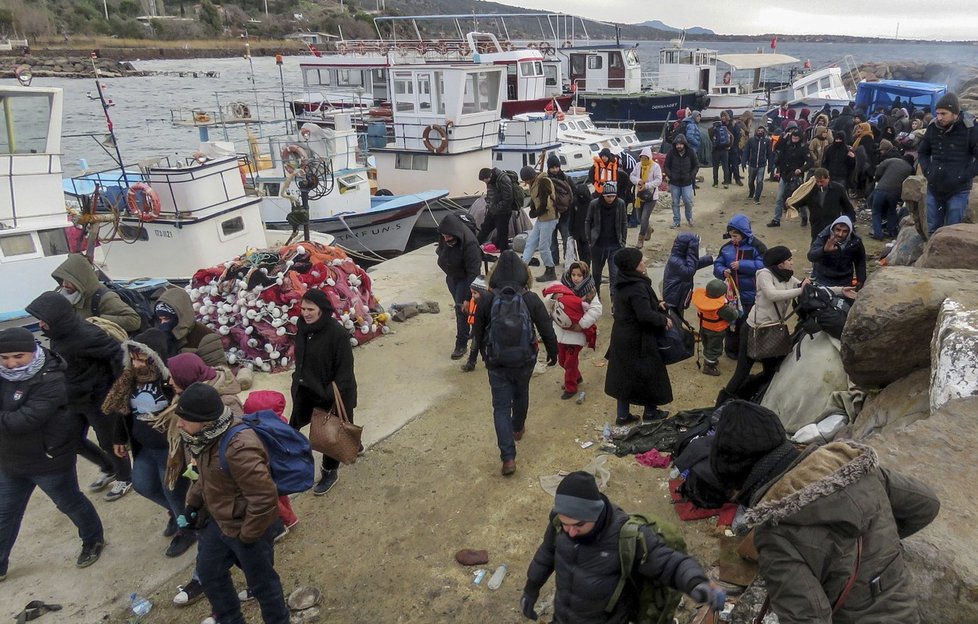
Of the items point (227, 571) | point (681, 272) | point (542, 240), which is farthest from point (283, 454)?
point (542, 240)

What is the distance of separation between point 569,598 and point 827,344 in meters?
3.45

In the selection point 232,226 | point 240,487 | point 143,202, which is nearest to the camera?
point 240,487

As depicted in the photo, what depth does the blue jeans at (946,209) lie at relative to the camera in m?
7.29

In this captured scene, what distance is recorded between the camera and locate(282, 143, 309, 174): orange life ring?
491 inches

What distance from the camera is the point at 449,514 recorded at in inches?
183

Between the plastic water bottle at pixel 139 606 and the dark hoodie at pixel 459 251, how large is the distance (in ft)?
13.1

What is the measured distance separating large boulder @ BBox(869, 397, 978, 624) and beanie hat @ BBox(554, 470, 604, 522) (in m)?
1.45

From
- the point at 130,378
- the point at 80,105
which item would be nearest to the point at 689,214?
the point at 130,378

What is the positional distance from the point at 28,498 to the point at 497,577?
10.0 ft

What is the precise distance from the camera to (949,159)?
715 centimetres

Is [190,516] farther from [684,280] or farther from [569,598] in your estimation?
[684,280]

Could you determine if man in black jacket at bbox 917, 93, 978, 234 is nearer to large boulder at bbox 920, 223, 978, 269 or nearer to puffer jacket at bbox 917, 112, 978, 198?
puffer jacket at bbox 917, 112, 978, 198

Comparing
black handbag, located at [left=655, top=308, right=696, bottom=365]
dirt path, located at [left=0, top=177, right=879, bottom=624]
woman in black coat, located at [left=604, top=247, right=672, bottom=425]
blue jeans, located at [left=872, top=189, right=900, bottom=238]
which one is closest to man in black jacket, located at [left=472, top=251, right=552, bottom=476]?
dirt path, located at [left=0, top=177, right=879, bottom=624]

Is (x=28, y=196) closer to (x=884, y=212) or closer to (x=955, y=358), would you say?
(x=955, y=358)
